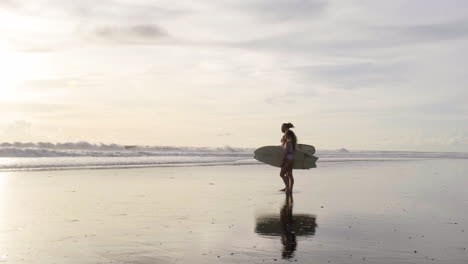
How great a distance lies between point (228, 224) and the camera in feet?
37.6

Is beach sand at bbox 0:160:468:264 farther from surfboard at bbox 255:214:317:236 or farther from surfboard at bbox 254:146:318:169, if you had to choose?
surfboard at bbox 254:146:318:169

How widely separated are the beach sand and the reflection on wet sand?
0.02 meters

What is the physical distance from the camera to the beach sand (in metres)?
8.36

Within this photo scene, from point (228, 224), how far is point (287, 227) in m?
1.30

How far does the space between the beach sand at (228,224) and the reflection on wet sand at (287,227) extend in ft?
0.07

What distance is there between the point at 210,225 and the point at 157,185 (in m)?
9.80

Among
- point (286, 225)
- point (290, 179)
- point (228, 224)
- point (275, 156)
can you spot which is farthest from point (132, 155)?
point (286, 225)

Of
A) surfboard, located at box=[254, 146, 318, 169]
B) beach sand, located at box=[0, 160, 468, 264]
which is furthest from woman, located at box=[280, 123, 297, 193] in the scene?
surfboard, located at box=[254, 146, 318, 169]

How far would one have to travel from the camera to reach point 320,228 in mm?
11031

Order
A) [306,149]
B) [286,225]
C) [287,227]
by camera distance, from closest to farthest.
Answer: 1. [287,227]
2. [286,225]
3. [306,149]

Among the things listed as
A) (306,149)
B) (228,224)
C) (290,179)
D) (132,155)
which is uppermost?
(306,149)

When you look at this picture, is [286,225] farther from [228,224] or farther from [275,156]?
[275,156]

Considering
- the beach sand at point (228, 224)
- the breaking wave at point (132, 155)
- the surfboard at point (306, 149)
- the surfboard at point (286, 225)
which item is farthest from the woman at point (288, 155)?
the breaking wave at point (132, 155)

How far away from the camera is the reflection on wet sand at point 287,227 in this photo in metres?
9.27
